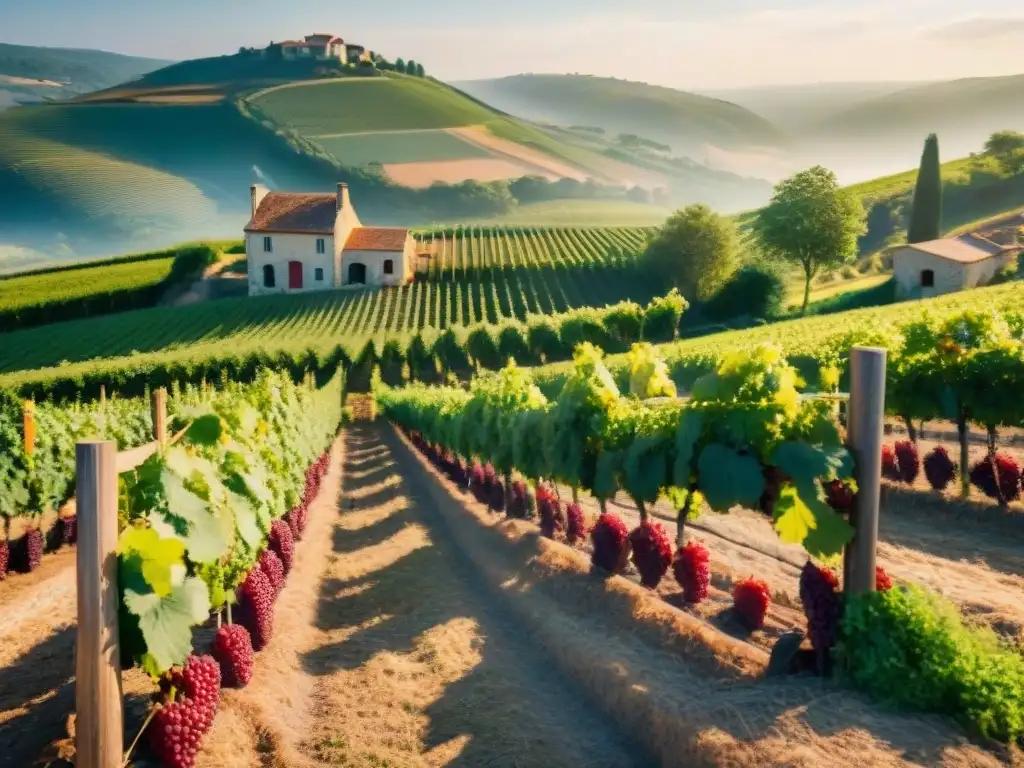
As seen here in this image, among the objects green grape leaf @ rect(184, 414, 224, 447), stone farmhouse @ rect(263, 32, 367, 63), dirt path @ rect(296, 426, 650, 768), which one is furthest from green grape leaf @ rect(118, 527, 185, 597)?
stone farmhouse @ rect(263, 32, 367, 63)

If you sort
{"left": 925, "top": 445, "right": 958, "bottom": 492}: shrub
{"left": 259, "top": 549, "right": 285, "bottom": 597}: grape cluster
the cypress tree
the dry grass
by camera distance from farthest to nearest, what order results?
1. the cypress tree
2. {"left": 925, "top": 445, "right": 958, "bottom": 492}: shrub
3. {"left": 259, "top": 549, "right": 285, "bottom": 597}: grape cluster
4. the dry grass

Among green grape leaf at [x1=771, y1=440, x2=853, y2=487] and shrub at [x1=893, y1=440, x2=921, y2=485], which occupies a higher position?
green grape leaf at [x1=771, y1=440, x2=853, y2=487]

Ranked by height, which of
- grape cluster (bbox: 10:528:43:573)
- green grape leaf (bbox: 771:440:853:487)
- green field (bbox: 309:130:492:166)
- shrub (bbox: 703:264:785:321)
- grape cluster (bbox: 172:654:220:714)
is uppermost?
green field (bbox: 309:130:492:166)

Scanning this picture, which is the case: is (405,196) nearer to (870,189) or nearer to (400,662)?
(870,189)

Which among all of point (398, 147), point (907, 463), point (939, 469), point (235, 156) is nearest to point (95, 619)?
point (939, 469)

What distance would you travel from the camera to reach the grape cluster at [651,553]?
980 cm

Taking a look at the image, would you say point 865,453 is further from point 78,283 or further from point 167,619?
point 78,283

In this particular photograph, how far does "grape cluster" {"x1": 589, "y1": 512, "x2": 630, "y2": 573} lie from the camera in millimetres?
10594

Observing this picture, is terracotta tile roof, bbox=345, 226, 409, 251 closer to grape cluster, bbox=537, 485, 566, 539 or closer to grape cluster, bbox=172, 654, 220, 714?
grape cluster, bbox=537, 485, 566, 539

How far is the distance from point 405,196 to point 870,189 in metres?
74.7

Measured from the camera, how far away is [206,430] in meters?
7.84

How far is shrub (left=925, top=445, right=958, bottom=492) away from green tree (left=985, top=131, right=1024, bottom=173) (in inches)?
3448

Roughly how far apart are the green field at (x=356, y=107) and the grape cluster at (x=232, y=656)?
151144 millimetres

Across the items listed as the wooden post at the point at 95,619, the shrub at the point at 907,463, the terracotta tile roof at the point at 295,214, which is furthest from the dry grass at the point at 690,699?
the terracotta tile roof at the point at 295,214
